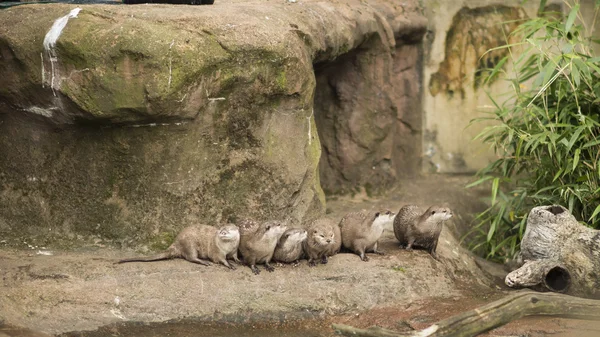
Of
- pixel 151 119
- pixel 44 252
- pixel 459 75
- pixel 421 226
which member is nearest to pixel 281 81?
pixel 151 119

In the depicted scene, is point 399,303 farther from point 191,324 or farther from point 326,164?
point 326,164

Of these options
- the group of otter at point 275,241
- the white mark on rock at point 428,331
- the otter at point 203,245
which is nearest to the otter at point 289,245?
the group of otter at point 275,241

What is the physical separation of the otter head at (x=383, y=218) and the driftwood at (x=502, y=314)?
3.79ft

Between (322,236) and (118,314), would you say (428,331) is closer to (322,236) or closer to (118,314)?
(322,236)

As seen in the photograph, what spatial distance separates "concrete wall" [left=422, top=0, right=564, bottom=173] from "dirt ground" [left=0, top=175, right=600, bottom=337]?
265 centimetres

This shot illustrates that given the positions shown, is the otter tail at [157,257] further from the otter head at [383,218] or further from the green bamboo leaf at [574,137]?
the green bamboo leaf at [574,137]

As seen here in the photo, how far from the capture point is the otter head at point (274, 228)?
6199 millimetres

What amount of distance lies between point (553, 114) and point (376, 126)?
152 centimetres

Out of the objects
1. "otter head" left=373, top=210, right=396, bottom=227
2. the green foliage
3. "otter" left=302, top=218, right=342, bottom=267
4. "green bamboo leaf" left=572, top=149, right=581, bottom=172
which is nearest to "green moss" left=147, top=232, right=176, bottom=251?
"otter" left=302, top=218, right=342, bottom=267

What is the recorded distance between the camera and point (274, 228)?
6215mm

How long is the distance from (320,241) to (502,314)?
1.22m

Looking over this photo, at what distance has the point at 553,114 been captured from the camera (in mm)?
7547

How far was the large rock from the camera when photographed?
19.3 feet

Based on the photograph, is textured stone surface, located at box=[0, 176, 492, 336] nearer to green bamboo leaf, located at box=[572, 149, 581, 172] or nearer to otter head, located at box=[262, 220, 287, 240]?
otter head, located at box=[262, 220, 287, 240]
